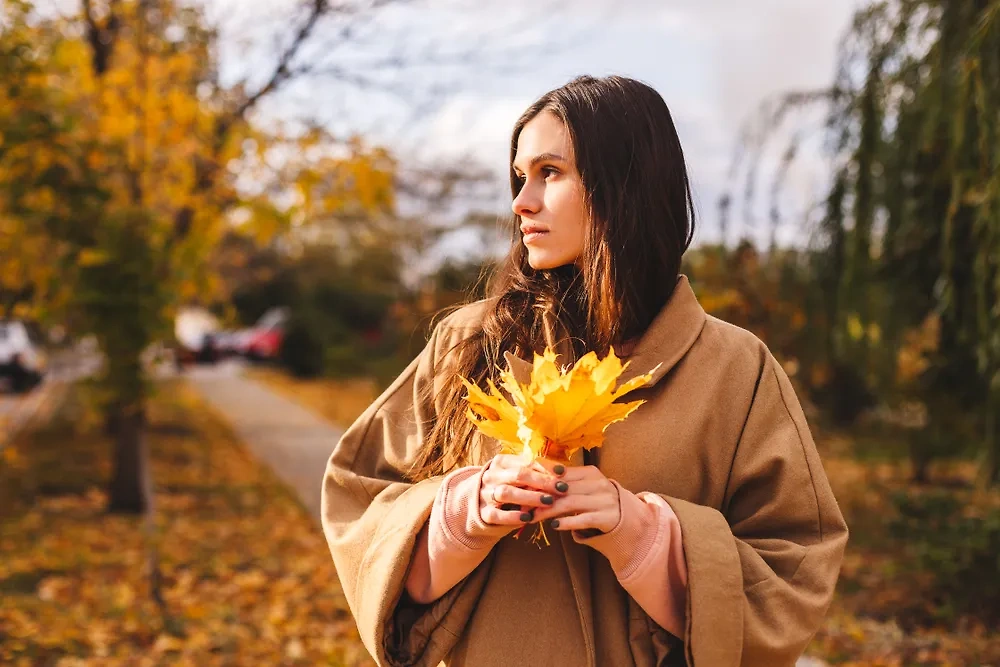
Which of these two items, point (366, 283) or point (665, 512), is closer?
point (665, 512)

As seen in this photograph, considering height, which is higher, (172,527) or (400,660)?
(400,660)

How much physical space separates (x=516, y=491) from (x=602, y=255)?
0.50 metres

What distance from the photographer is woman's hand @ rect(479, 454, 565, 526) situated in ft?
4.59

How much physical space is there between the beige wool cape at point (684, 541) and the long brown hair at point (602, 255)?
0.19 ft

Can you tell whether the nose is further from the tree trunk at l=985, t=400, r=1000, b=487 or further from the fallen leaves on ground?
the fallen leaves on ground

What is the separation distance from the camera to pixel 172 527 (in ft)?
24.6

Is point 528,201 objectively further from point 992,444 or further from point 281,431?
point 281,431

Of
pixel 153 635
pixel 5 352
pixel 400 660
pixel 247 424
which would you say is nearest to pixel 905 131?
pixel 400 660

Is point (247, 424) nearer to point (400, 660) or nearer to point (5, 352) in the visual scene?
point (5, 352)

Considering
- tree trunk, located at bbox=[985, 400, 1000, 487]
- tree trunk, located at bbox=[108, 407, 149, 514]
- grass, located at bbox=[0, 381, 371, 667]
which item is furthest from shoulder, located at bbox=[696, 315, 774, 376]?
tree trunk, located at bbox=[108, 407, 149, 514]

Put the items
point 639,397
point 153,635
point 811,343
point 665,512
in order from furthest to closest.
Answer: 1. point 811,343
2. point 153,635
3. point 639,397
4. point 665,512

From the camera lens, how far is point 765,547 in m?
1.60

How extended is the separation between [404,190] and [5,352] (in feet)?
39.6

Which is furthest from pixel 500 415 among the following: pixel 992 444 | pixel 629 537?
pixel 992 444
